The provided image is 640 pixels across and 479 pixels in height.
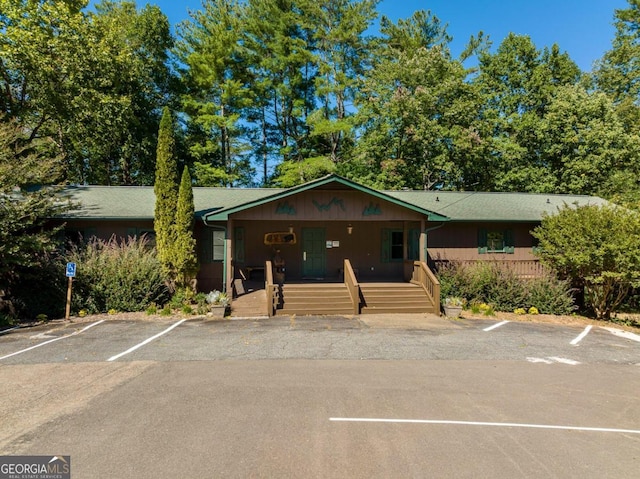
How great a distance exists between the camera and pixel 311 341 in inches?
347

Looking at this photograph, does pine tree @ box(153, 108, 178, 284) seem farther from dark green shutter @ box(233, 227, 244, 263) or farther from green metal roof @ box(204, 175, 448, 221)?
dark green shutter @ box(233, 227, 244, 263)

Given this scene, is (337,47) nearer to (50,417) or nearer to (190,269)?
(190,269)

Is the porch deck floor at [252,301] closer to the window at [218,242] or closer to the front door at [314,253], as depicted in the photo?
the front door at [314,253]

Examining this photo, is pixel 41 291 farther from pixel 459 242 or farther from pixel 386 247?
pixel 459 242

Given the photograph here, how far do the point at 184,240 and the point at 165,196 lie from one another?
182 cm

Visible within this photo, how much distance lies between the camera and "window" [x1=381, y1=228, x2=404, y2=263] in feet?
53.8

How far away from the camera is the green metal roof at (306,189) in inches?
501

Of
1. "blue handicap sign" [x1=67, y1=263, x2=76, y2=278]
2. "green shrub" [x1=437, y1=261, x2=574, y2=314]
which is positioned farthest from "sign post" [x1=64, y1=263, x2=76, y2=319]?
"green shrub" [x1=437, y1=261, x2=574, y2=314]

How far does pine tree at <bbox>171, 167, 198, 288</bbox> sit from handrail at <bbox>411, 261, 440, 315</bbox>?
27.2 ft

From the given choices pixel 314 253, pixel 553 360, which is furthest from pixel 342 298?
pixel 553 360

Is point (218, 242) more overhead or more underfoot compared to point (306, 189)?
more underfoot

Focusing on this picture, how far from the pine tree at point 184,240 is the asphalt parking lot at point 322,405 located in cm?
376

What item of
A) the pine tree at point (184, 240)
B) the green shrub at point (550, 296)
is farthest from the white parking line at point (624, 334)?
the pine tree at point (184, 240)

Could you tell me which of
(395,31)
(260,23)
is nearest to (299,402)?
(260,23)
